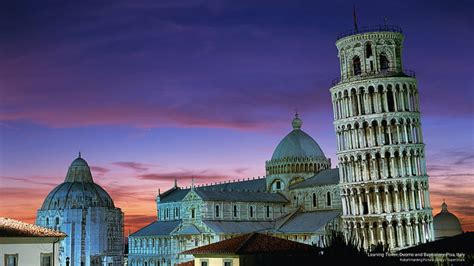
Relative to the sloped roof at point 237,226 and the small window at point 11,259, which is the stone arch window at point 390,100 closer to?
the sloped roof at point 237,226

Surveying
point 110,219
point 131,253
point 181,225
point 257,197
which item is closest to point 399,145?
point 257,197

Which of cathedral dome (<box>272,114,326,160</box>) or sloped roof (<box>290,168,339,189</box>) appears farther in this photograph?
cathedral dome (<box>272,114,326,160</box>)

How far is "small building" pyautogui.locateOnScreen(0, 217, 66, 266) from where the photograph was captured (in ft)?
113

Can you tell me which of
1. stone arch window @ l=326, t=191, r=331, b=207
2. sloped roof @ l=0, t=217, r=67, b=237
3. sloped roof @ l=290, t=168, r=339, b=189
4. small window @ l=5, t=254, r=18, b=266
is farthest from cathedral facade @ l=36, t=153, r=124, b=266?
small window @ l=5, t=254, r=18, b=266

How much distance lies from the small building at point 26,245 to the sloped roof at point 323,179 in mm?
41607

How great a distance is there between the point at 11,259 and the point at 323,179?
46.4m

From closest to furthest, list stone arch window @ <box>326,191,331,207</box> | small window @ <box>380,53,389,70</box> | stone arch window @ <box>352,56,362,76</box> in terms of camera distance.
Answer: small window @ <box>380,53,389,70</box> → stone arch window @ <box>352,56,362,76</box> → stone arch window @ <box>326,191,331,207</box>

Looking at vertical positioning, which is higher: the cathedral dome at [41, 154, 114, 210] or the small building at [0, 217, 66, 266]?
the cathedral dome at [41, 154, 114, 210]

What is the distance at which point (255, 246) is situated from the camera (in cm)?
4081

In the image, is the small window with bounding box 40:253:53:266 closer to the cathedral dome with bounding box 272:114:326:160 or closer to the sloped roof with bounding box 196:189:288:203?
the sloped roof with bounding box 196:189:288:203

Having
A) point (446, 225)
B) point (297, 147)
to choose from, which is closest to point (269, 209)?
point (297, 147)

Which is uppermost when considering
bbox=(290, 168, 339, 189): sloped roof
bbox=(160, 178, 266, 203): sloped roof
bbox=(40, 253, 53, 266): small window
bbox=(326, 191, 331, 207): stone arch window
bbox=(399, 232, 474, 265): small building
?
bbox=(160, 178, 266, 203): sloped roof

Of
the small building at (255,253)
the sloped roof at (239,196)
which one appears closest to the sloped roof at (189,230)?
the sloped roof at (239,196)

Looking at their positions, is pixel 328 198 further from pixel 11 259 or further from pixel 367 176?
pixel 11 259
